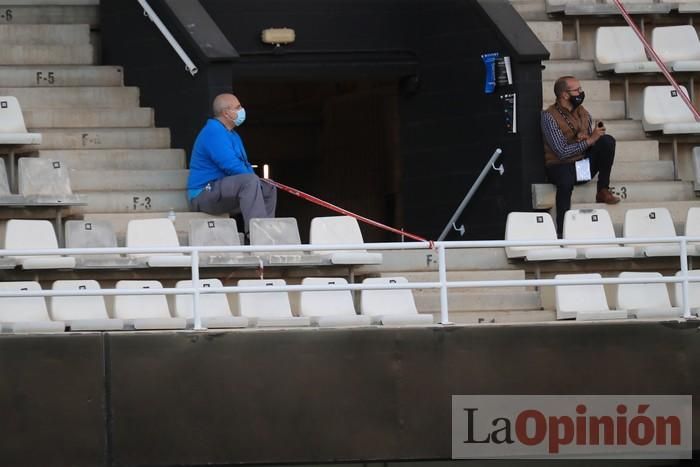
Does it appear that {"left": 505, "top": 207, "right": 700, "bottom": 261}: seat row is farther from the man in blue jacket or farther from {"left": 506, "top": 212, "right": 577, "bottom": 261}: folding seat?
the man in blue jacket

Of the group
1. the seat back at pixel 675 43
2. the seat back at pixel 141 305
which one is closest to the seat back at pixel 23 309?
the seat back at pixel 141 305

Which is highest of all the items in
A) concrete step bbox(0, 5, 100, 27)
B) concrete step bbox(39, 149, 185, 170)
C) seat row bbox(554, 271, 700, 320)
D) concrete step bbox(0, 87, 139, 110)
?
concrete step bbox(0, 5, 100, 27)

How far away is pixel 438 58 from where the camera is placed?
13.9m

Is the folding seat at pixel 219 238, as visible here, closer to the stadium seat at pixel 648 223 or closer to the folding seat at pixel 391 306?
the folding seat at pixel 391 306

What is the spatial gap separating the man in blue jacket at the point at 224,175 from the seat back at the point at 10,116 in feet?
3.97

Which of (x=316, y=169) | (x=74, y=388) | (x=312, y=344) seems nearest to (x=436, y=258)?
(x=312, y=344)

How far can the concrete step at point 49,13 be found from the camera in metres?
13.8

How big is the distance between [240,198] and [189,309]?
1440mm

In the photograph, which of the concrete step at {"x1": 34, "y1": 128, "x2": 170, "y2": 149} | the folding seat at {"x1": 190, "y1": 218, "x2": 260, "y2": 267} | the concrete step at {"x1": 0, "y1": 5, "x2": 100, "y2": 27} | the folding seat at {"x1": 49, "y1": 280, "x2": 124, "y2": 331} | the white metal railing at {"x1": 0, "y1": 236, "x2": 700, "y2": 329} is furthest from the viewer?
the concrete step at {"x1": 0, "y1": 5, "x2": 100, "y2": 27}

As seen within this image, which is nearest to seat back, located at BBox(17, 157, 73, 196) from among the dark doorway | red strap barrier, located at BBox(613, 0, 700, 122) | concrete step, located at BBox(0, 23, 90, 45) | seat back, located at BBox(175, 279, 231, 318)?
seat back, located at BBox(175, 279, 231, 318)

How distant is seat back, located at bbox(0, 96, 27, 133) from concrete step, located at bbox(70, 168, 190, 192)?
50 centimetres

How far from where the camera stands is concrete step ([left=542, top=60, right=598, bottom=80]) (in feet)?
45.8

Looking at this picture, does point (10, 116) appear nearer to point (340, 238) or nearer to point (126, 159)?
point (126, 159)

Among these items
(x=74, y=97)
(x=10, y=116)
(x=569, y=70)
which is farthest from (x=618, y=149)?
(x=10, y=116)
